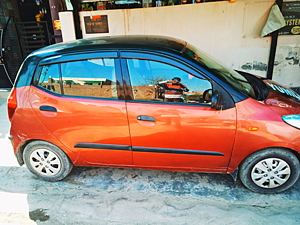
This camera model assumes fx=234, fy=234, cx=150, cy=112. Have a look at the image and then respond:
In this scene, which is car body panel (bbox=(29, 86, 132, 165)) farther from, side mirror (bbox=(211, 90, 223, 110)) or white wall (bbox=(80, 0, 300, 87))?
white wall (bbox=(80, 0, 300, 87))

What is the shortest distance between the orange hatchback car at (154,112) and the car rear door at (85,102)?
12 mm

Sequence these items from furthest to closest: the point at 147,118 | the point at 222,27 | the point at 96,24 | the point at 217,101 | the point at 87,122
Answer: the point at 96,24 < the point at 222,27 < the point at 87,122 < the point at 147,118 < the point at 217,101

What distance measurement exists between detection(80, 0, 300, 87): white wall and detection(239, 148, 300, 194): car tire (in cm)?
373

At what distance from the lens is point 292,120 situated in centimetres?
247

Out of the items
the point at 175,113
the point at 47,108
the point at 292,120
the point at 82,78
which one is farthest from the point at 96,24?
the point at 292,120

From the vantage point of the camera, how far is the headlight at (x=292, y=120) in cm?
246

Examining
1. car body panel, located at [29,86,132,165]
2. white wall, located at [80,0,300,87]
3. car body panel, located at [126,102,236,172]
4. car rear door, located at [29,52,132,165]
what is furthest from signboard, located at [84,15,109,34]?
car body panel, located at [126,102,236,172]

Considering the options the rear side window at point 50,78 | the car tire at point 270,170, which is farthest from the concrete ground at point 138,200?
the rear side window at point 50,78

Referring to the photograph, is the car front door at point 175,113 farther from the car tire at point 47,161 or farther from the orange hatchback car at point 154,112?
the car tire at point 47,161

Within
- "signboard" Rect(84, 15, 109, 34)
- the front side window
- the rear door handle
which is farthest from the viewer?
"signboard" Rect(84, 15, 109, 34)

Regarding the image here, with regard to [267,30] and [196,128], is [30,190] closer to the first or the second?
[196,128]

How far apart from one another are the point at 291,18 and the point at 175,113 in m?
4.57

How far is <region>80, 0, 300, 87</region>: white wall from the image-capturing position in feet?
17.9

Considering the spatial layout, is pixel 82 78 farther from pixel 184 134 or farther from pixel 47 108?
pixel 184 134
